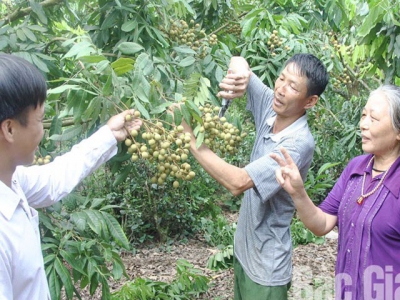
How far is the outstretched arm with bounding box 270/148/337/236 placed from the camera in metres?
1.65

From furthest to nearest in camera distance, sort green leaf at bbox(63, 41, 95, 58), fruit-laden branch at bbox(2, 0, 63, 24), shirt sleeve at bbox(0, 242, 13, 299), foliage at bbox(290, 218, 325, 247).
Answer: foliage at bbox(290, 218, 325, 247) < fruit-laden branch at bbox(2, 0, 63, 24) < green leaf at bbox(63, 41, 95, 58) < shirt sleeve at bbox(0, 242, 13, 299)

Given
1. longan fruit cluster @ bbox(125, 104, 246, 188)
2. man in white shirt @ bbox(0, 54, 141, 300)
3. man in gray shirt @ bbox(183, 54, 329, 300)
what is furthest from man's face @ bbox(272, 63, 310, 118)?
man in white shirt @ bbox(0, 54, 141, 300)

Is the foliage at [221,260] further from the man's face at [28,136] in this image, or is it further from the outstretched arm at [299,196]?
the man's face at [28,136]

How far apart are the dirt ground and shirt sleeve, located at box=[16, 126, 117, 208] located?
2397mm

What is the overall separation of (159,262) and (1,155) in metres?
3.45

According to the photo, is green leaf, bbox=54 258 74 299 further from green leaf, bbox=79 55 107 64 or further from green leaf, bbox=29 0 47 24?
green leaf, bbox=29 0 47 24

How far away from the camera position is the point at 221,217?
199 inches

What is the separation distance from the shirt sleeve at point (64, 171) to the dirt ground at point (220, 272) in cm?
240

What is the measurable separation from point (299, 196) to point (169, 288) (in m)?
2.06

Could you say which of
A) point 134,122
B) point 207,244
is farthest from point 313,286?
point 134,122

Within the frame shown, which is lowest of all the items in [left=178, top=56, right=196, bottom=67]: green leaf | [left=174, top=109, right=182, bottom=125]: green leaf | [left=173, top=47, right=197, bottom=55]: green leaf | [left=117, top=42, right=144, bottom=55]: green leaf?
[left=174, top=109, right=182, bottom=125]: green leaf

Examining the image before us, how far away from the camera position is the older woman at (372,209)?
1.64 meters

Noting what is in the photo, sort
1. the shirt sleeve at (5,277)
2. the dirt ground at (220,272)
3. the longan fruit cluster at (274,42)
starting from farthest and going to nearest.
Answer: the dirt ground at (220,272)
the longan fruit cluster at (274,42)
the shirt sleeve at (5,277)

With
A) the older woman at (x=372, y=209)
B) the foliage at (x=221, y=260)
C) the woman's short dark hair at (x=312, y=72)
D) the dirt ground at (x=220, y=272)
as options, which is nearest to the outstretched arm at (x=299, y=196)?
the older woman at (x=372, y=209)
